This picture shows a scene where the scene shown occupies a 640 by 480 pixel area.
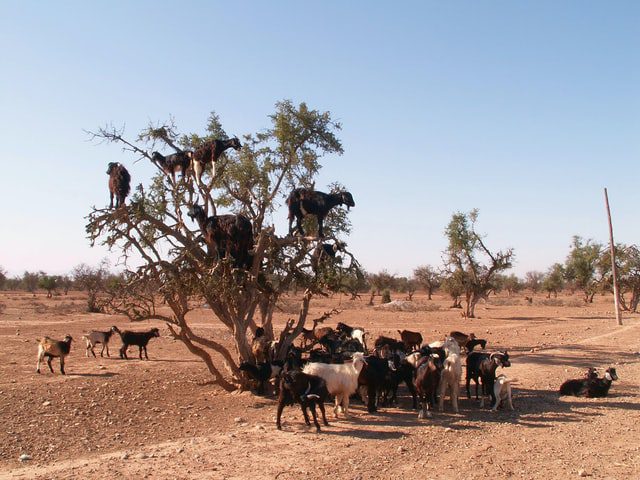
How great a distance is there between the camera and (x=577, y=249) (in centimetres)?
4766

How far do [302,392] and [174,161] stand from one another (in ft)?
18.2

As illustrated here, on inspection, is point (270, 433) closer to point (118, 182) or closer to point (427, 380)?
point (427, 380)

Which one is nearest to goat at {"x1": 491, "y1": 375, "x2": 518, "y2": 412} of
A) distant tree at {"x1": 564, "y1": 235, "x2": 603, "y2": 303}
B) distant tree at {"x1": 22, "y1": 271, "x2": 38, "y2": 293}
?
distant tree at {"x1": 564, "y1": 235, "x2": 603, "y2": 303}

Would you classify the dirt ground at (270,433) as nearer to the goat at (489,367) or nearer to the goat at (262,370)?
the goat at (489,367)

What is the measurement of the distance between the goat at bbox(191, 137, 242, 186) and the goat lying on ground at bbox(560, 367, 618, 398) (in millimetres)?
8139

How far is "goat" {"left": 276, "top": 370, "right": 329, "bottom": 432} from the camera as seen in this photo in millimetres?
8609

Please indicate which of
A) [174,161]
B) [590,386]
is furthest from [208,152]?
[590,386]

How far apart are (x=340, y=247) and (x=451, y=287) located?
25305 mm

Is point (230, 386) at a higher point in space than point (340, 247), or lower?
lower

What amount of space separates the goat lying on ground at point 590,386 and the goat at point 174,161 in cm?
885

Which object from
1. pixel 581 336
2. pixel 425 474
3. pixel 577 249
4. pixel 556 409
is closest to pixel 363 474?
pixel 425 474

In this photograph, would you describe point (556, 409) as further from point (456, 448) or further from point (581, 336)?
point (581, 336)

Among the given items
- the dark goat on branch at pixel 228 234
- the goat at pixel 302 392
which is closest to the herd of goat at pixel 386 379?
the goat at pixel 302 392

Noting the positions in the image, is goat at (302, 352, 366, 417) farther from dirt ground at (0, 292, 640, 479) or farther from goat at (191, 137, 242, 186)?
goat at (191, 137, 242, 186)
